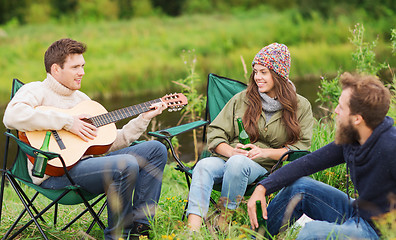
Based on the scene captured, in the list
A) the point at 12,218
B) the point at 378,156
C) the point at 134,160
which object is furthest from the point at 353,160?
the point at 12,218

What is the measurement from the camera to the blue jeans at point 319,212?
7.08ft

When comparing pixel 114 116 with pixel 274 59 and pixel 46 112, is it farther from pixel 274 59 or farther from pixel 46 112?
pixel 274 59

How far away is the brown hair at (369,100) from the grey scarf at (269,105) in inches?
33.9

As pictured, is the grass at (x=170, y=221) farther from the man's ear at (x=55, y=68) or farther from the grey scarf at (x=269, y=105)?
the man's ear at (x=55, y=68)

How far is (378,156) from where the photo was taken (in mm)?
2113

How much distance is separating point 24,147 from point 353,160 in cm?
151

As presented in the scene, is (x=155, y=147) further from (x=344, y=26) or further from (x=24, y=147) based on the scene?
(x=344, y=26)

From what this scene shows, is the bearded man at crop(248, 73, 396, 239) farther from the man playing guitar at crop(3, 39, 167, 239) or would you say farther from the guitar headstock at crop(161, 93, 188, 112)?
the guitar headstock at crop(161, 93, 188, 112)

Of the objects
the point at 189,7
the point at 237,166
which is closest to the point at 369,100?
the point at 237,166

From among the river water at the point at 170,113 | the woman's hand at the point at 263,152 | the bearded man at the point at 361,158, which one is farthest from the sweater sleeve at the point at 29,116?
the river water at the point at 170,113

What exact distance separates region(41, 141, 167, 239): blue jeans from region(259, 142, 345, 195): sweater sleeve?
617 millimetres

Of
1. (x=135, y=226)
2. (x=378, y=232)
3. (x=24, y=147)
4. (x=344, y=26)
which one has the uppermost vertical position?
(x=24, y=147)

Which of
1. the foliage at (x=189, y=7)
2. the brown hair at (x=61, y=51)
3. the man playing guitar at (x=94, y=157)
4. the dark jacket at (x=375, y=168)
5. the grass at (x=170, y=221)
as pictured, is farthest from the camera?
the foliage at (x=189, y=7)

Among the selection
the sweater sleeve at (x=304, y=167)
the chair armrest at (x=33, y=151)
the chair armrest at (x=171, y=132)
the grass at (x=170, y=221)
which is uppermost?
the chair armrest at (x=33, y=151)
